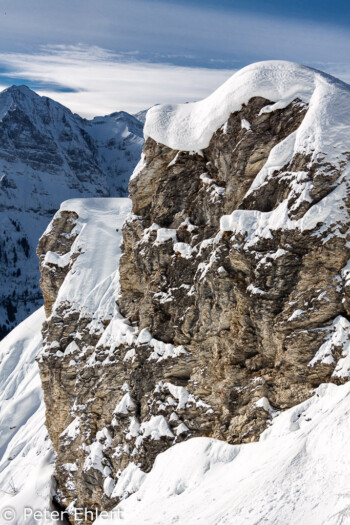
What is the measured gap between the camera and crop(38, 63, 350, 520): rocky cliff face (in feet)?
68.1

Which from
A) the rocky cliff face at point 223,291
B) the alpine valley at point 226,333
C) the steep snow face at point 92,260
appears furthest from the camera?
the steep snow face at point 92,260

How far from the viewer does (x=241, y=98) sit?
81.1 feet

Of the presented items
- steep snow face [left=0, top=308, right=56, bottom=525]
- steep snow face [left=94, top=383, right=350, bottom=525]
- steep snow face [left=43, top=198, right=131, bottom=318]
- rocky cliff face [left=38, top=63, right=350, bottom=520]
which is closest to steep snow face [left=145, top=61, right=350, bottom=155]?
rocky cliff face [left=38, top=63, right=350, bottom=520]

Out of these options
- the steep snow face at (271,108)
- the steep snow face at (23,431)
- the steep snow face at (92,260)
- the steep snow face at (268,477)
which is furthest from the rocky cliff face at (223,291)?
the steep snow face at (23,431)

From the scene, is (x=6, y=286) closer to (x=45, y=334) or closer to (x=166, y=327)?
(x=45, y=334)

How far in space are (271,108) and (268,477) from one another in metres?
14.1

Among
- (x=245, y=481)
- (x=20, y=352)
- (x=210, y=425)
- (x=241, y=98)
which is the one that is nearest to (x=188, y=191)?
(x=241, y=98)

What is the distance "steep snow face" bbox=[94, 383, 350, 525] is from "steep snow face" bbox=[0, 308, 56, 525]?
39.7ft

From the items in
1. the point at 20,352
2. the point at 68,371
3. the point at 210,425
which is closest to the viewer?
the point at 210,425

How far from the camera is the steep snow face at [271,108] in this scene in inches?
842

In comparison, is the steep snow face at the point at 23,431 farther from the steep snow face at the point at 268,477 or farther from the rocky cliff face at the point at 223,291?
the steep snow face at the point at 268,477

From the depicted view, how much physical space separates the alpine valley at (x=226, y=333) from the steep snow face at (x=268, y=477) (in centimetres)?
6

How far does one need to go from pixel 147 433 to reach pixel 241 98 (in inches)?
591

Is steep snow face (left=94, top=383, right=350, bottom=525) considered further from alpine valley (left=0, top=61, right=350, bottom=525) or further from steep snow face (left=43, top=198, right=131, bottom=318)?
steep snow face (left=43, top=198, right=131, bottom=318)
